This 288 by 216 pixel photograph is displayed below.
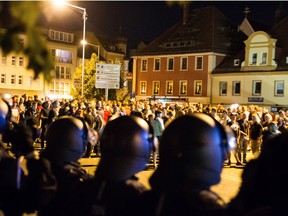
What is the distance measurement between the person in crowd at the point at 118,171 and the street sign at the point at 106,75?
17.3 metres

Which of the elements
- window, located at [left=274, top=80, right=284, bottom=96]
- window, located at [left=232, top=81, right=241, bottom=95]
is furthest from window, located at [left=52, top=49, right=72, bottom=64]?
window, located at [left=274, top=80, right=284, bottom=96]

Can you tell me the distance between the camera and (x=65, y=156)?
4.56 meters

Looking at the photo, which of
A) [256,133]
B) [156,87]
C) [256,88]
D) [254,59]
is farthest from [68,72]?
[256,133]

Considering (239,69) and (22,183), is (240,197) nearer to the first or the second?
(22,183)

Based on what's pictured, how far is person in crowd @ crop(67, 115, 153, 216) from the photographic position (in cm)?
370

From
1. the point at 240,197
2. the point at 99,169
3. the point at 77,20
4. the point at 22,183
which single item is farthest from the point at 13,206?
the point at 77,20

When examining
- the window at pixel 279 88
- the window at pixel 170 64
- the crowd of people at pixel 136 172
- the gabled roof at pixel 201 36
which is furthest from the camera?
the window at pixel 170 64

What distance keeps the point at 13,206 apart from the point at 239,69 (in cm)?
3971

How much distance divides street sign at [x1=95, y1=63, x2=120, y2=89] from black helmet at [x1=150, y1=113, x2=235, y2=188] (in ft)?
59.1

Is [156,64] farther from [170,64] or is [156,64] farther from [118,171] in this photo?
[118,171]

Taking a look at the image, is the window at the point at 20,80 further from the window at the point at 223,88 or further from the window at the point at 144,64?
the window at the point at 223,88

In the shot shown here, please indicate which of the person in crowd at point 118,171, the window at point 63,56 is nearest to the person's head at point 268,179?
the person in crowd at point 118,171

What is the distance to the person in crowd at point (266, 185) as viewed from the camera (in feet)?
10.5

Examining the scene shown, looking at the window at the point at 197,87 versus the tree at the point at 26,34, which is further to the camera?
the window at the point at 197,87
